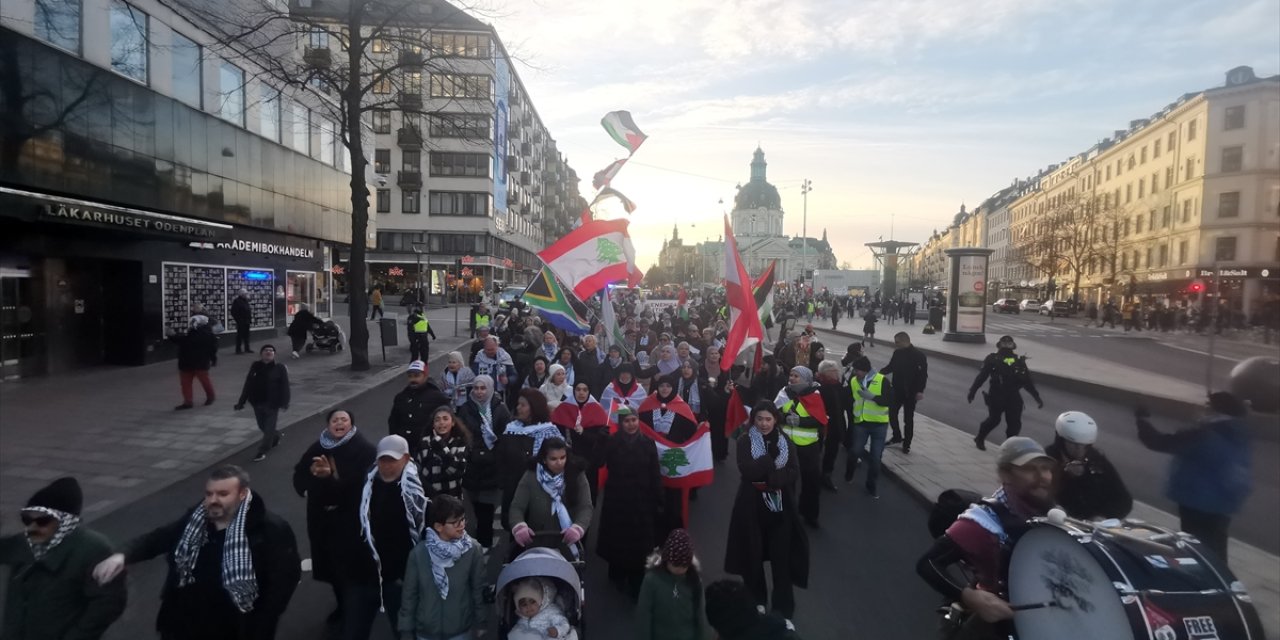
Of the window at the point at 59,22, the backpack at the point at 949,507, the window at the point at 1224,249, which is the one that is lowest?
the backpack at the point at 949,507

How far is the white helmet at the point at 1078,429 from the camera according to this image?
4266 millimetres

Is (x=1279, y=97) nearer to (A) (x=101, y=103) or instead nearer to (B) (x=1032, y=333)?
(A) (x=101, y=103)

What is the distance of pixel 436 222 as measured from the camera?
57.0 metres

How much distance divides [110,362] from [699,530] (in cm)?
1675

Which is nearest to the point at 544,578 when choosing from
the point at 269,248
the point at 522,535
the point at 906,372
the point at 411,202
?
the point at 522,535

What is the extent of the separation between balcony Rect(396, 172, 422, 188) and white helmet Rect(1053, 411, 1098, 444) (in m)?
56.2

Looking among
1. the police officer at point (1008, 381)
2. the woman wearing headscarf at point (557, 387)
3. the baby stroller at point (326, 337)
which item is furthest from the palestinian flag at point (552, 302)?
the baby stroller at point (326, 337)

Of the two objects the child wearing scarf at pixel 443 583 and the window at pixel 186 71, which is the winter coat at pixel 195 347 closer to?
the window at pixel 186 71

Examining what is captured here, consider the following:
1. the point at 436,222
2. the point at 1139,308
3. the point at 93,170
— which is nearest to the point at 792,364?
the point at 93,170

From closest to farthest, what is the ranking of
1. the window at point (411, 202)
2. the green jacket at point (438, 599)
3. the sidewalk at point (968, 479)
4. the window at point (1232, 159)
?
1. the green jacket at point (438, 599)
2. the window at point (1232, 159)
3. the sidewalk at point (968, 479)
4. the window at point (411, 202)

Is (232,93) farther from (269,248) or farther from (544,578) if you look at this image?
(544,578)

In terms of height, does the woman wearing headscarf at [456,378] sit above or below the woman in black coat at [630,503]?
above

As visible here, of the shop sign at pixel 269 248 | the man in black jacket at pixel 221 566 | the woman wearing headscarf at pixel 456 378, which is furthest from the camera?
the shop sign at pixel 269 248

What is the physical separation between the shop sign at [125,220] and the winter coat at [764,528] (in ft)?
43.7
